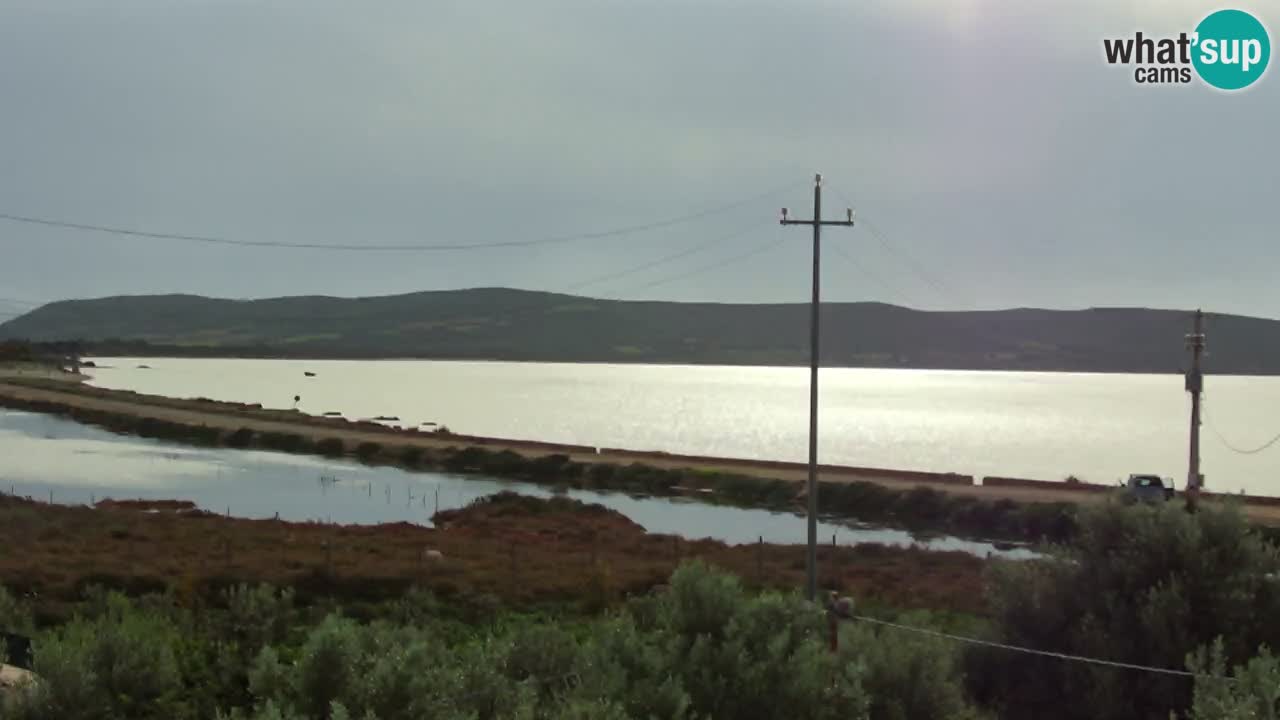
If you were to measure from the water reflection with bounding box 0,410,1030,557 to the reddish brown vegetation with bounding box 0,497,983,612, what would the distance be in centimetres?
742

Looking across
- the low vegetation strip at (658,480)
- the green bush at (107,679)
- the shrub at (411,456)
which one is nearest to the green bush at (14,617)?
the green bush at (107,679)

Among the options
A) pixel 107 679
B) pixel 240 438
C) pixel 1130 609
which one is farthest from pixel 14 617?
pixel 240 438

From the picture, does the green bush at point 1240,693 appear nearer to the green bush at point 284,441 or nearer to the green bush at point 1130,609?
the green bush at point 1130,609

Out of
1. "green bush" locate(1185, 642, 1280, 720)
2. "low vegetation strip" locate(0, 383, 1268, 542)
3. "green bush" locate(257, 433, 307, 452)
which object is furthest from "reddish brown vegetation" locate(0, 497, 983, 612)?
"green bush" locate(257, 433, 307, 452)

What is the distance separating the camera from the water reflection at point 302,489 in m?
64.8

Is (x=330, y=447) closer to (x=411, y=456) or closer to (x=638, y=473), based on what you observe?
(x=411, y=456)

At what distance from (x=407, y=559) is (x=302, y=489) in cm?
3677

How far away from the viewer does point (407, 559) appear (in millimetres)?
44094

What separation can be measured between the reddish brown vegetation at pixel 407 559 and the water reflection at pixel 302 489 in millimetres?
7425

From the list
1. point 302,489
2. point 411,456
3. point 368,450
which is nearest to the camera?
point 302,489

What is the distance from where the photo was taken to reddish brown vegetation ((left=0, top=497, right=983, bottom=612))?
37.7m

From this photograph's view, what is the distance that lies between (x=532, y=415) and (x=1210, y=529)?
17128cm

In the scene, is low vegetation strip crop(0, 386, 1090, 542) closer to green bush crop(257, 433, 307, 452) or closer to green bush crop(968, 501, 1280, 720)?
green bush crop(257, 433, 307, 452)

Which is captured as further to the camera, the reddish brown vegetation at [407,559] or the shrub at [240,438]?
the shrub at [240,438]
